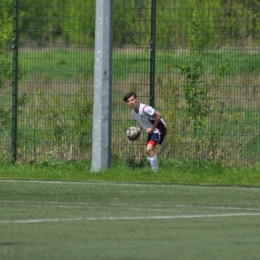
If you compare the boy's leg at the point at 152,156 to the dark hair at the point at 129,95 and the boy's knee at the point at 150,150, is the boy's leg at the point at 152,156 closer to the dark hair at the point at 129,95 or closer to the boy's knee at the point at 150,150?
the boy's knee at the point at 150,150

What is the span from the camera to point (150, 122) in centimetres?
1483

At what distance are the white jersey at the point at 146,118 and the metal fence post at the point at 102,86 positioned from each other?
49 cm

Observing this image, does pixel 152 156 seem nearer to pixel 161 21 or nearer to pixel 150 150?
pixel 150 150

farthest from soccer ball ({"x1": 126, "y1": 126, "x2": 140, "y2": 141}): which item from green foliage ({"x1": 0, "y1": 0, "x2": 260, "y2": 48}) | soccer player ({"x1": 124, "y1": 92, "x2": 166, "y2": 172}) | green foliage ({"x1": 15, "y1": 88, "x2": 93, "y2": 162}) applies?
green foliage ({"x1": 0, "y1": 0, "x2": 260, "y2": 48})

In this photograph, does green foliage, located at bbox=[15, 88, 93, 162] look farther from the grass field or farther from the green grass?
the grass field

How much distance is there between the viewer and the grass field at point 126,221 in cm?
779

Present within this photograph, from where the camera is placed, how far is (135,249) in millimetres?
7844

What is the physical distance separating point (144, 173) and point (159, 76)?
194 cm

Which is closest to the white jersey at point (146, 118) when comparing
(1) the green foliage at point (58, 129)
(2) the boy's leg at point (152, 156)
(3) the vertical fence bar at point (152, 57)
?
(2) the boy's leg at point (152, 156)

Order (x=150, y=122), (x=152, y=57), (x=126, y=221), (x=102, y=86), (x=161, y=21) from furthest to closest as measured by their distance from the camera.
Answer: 1. (x=161, y=21)
2. (x=152, y=57)
3. (x=150, y=122)
4. (x=102, y=86)
5. (x=126, y=221)

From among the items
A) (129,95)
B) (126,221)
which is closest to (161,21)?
(129,95)

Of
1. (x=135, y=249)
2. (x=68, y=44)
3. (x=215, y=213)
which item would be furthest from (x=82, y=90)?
(x=135, y=249)

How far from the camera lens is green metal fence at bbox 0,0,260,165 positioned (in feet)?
49.7

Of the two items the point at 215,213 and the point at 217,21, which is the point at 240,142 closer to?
the point at 217,21
